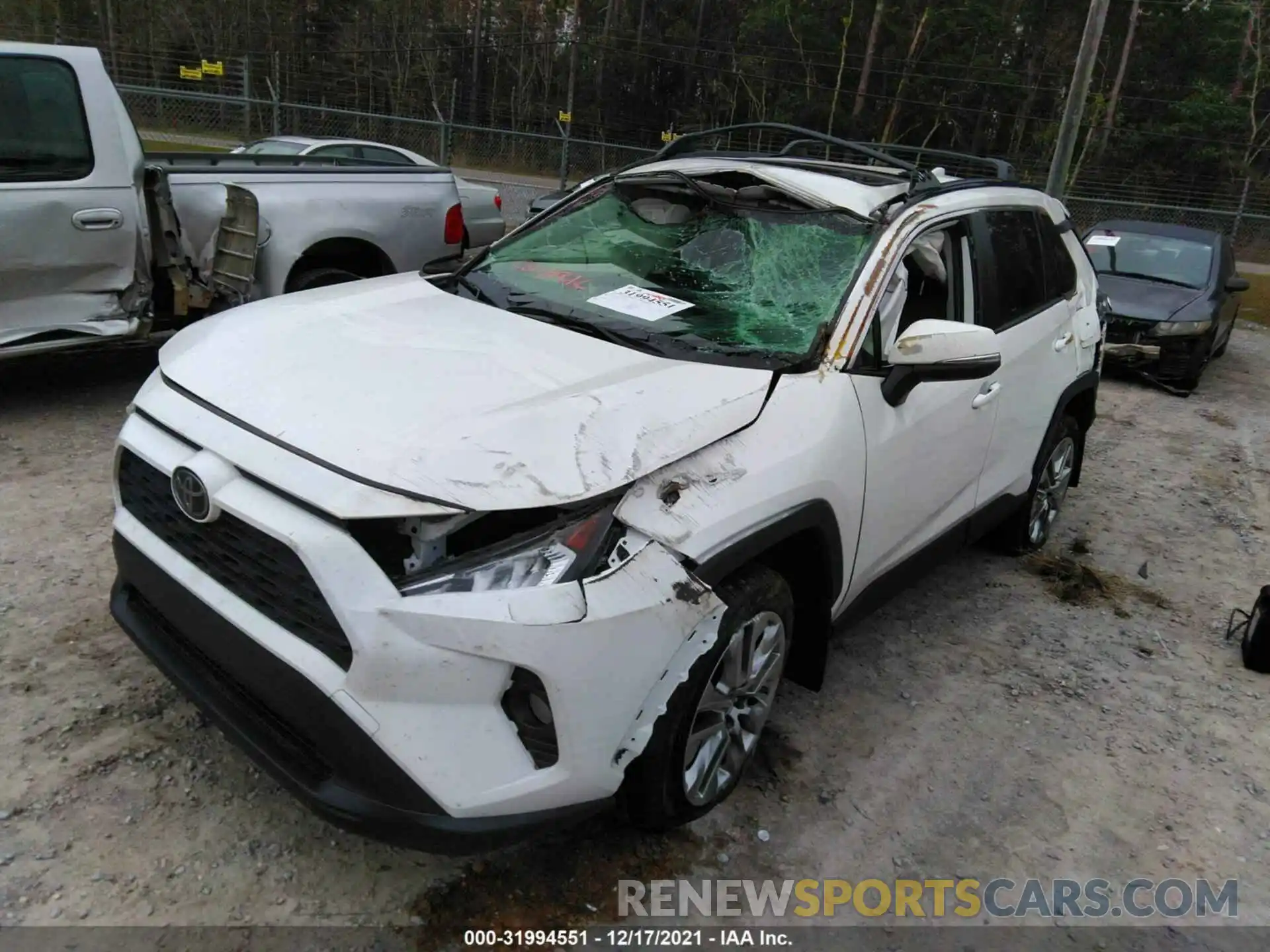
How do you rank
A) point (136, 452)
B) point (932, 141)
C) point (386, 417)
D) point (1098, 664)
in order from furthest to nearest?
1. point (932, 141)
2. point (1098, 664)
3. point (136, 452)
4. point (386, 417)

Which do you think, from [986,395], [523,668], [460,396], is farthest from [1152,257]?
[523,668]

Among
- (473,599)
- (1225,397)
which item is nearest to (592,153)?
(1225,397)

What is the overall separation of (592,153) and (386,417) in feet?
66.5

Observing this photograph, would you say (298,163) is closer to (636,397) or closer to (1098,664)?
(636,397)

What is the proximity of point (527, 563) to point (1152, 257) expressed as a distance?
10.1 metres

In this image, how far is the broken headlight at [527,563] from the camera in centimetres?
208

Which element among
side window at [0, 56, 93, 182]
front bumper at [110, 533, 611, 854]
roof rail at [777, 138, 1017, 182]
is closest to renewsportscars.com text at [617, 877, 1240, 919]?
front bumper at [110, 533, 611, 854]

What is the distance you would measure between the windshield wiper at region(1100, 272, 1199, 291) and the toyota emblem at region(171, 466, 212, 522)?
32.5ft

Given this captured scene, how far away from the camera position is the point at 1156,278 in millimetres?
9758

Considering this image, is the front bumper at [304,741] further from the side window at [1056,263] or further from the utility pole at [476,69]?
the utility pole at [476,69]

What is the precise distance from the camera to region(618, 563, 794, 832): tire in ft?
7.91

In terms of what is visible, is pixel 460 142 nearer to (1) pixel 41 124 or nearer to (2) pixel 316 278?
(2) pixel 316 278

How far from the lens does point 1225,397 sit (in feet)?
30.6

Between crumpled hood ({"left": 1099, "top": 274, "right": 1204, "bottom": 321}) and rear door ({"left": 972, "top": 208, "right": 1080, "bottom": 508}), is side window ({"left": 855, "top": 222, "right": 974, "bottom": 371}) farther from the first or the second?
crumpled hood ({"left": 1099, "top": 274, "right": 1204, "bottom": 321})
